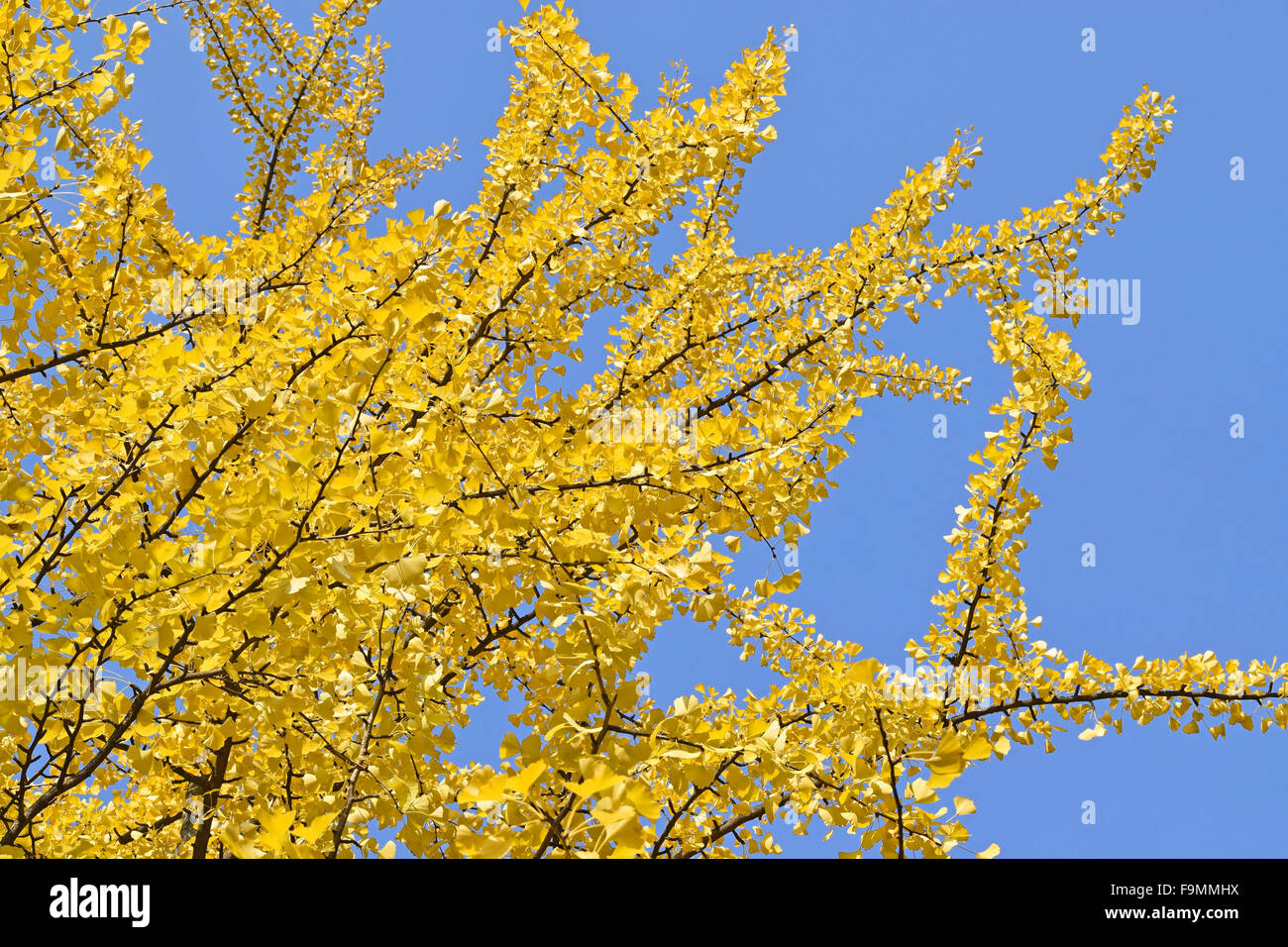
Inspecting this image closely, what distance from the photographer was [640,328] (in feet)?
15.2

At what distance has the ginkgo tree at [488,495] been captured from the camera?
86.8 inches

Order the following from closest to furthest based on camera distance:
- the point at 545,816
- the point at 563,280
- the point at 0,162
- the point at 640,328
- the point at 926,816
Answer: the point at 545,816 → the point at 926,816 → the point at 0,162 → the point at 563,280 → the point at 640,328

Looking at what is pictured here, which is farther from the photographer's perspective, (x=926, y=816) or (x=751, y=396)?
(x=751, y=396)

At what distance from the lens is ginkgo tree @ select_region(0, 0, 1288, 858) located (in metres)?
2.21

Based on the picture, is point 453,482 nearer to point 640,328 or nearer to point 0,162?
point 0,162

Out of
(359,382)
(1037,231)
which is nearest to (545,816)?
(359,382)

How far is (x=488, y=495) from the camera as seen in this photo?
259 cm

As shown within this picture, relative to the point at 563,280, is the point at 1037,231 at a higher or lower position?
higher

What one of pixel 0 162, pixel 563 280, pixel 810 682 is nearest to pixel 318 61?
pixel 563 280

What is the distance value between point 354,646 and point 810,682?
1.90 meters
